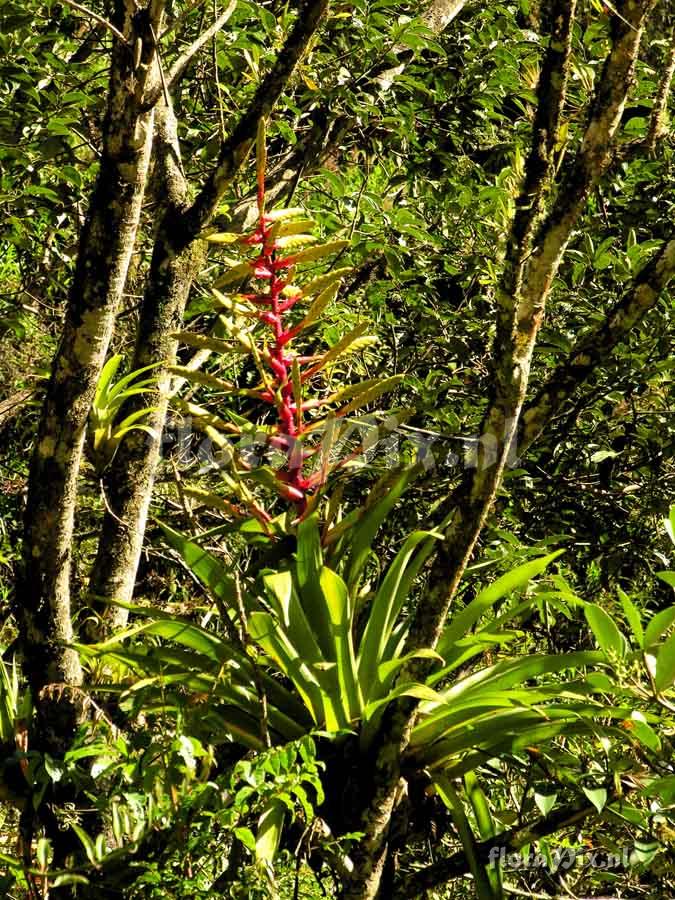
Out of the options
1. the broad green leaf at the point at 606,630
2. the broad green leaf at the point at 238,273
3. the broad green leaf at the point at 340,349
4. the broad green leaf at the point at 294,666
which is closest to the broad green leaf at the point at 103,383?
the broad green leaf at the point at 238,273

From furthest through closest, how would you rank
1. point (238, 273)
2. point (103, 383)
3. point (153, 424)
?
1. point (153, 424)
2. point (103, 383)
3. point (238, 273)

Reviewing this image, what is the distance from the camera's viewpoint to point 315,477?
1.96 m

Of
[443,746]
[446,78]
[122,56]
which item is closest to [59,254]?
[446,78]

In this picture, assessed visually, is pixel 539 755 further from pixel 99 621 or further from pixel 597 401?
pixel 597 401

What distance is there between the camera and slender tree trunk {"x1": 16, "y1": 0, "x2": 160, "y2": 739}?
1721 mm

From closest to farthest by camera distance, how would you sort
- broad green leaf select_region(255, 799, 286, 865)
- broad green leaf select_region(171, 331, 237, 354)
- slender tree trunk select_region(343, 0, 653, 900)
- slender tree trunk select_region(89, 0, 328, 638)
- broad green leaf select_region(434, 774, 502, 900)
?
1. slender tree trunk select_region(343, 0, 653, 900)
2. broad green leaf select_region(255, 799, 286, 865)
3. broad green leaf select_region(434, 774, 502, 900)
4. broad green leaf select_region(171, 331, 237, 354)
5. slender tree trunk select_region(89, 0, 328, 638)

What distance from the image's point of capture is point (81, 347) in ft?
5.92

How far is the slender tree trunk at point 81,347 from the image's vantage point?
5.65ft

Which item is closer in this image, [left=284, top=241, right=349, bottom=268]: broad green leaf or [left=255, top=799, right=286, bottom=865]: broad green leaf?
[left=255, top=799, right=286, bottom=865]: broad green leaf

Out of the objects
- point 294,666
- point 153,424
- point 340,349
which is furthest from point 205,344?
point 294,666

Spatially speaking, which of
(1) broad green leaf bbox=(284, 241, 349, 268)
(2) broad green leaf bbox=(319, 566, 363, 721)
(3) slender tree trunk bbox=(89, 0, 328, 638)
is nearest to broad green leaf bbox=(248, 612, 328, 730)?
(2) broad green leaf bbox=(319, 566, 363, 721)

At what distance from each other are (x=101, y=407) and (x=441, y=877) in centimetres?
107

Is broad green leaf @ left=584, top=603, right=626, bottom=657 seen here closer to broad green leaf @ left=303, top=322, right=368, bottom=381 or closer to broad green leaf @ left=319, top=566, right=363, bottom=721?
broad green leaf @ left=319, top=566, right=363, bottom=721

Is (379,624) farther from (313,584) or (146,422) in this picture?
(146,422)
